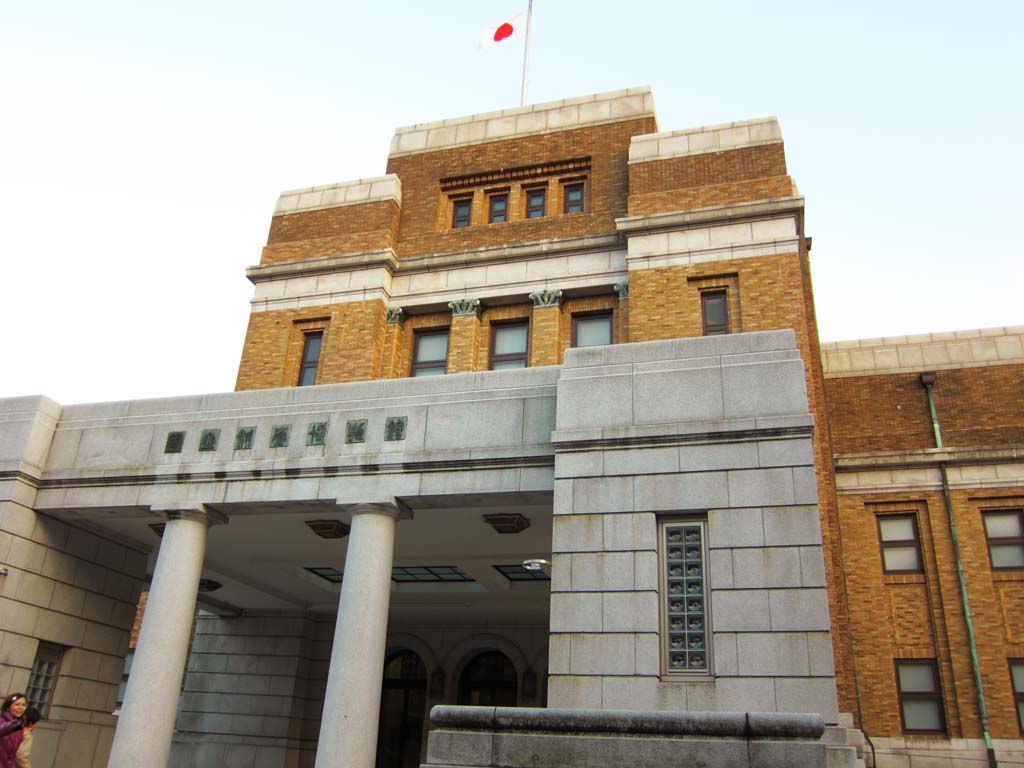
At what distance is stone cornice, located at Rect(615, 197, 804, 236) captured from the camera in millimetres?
17516

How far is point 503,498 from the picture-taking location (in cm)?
1250

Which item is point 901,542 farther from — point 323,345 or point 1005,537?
point 323,345

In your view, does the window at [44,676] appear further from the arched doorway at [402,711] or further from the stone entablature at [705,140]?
the stone entablature at [705,140]

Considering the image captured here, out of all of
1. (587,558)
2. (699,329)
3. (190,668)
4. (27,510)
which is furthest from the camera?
(190,668)

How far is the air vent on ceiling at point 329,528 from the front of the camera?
1492cm

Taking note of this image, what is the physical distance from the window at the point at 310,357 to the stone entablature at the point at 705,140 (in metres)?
8.00

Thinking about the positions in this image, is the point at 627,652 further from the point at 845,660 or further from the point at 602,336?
the point at 602,336

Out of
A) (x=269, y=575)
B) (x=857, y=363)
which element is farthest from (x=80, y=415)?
(x=857, y=363)

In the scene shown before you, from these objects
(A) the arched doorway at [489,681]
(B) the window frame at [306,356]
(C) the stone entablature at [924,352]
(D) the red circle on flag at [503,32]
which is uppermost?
(D) the red circle on flag at [503,32]

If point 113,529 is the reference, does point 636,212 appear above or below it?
above

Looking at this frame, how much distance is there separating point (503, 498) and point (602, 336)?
7.15 m

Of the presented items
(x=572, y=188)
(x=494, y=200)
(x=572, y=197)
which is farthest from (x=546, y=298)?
(x=494, y=200)

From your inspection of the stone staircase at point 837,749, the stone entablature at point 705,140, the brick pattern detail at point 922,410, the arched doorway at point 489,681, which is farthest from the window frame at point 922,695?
the stone entablature at point 705,140

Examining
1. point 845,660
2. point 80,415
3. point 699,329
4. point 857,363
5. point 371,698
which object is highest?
point 857,363
